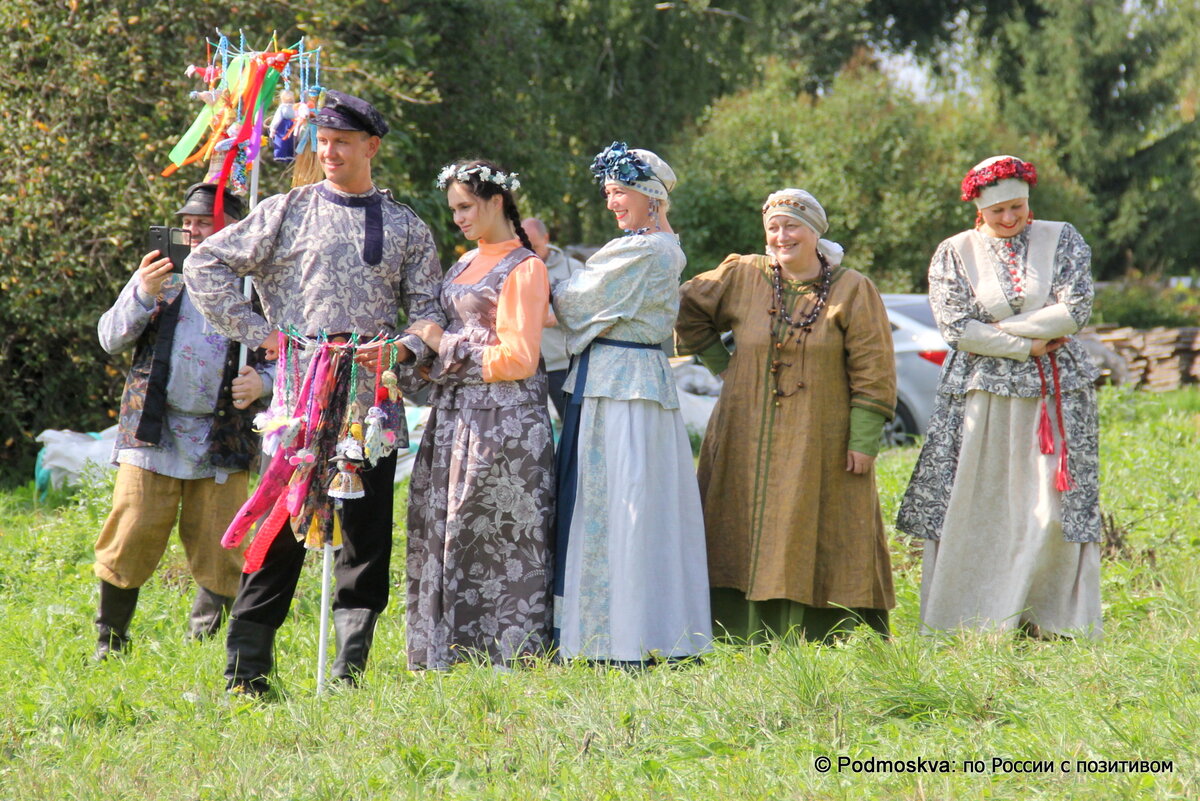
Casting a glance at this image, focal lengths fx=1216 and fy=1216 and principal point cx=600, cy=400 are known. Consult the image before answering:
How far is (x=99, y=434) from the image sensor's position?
766cm

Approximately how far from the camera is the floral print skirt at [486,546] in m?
4.12

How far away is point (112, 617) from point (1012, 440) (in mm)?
3534

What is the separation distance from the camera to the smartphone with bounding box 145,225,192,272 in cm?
449

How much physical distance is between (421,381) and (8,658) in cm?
204

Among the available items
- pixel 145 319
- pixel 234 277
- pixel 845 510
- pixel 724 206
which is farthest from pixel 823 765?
pixel 724 206

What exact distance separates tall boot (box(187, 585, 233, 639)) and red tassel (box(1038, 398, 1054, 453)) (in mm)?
3262

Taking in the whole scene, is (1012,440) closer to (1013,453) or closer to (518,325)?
(1013,453)

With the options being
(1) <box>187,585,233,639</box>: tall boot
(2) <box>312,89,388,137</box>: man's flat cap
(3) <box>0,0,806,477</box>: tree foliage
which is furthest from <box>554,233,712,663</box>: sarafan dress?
(3) <box>0,0,806,477</box>: tree foliage

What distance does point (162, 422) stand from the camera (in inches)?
179

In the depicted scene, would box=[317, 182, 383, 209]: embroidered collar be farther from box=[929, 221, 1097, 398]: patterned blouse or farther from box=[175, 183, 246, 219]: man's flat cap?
box=[929, 221, 1097, 398]: patterned blouse

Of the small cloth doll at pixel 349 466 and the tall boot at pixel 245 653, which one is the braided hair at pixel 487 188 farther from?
the tall boot at pixel 245 653

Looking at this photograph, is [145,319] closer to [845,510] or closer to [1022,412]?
[845,510]

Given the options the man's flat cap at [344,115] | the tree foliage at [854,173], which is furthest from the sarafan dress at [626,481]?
the tree foliage at [854,173]

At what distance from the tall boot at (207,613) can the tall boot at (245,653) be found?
968mm
